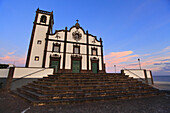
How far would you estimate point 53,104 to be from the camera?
3912 mm

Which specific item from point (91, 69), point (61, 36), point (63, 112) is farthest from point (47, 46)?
point (63, 112)

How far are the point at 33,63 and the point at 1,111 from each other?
10437 millimetres

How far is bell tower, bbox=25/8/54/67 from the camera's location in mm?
12453

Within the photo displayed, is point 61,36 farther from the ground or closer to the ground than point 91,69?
farther from the ground

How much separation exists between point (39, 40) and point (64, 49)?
16.5ft

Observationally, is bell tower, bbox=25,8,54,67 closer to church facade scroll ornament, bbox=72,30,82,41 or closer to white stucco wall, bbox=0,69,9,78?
white stucco wall, bbox=0,69,9,78

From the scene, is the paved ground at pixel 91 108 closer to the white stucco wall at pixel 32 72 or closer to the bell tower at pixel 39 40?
the white stucco wall at pixel 32 72

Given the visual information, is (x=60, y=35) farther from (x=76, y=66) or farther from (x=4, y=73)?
(x=4, y=73)

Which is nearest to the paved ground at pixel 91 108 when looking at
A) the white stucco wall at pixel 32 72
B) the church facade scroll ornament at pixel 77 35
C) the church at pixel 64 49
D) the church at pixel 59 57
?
the church at pixel 59 57

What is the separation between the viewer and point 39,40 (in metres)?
13.8

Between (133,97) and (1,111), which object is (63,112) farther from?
(133,97)

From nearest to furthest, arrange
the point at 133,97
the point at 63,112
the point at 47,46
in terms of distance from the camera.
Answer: the point at 63,112 → the point at 133,97 → the point at 47,46

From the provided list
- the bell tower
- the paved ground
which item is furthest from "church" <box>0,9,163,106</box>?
the paved ground

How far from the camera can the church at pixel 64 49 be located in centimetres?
1281
